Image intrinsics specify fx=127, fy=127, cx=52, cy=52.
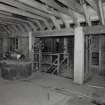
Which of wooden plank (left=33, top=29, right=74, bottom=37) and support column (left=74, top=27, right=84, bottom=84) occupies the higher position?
wooden plank (left=33, top=29, right=74, bottom=37)

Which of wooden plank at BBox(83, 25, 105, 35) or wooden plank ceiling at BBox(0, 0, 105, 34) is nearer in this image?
wooden plank ceiling at BBox(0, 0, 105, 34)

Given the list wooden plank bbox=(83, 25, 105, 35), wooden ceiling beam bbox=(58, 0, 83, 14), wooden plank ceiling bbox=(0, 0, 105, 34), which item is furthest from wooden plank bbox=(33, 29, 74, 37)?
wooden ceiling beam bbox=(58, 0, 83, 14)

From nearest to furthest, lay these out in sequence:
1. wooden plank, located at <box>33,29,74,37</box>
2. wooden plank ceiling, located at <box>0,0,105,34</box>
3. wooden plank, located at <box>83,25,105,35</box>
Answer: wooden plank ceiling, located at <box>0,0,105,34</box> → wooden plank, located at <box>83,25,105,35</box> → wooden plank, located at <box>33,29,74,37</box>

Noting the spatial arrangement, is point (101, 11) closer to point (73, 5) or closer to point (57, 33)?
point (73, 5)

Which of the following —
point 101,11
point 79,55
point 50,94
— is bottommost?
point 50,94

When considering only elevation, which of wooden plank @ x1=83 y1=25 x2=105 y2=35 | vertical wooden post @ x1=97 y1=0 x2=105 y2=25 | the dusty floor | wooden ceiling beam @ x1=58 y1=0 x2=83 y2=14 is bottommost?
the dusty floor

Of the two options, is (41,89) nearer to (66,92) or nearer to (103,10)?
(66,92)


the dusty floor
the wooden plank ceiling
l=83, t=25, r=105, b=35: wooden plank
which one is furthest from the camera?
l=83, t=25, r=105, b=35: wooden plank

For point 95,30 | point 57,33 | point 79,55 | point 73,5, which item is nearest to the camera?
point 73,5

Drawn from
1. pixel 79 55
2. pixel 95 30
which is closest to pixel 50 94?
Answer: pixel 79 55

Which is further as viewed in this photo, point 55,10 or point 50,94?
point 55,10

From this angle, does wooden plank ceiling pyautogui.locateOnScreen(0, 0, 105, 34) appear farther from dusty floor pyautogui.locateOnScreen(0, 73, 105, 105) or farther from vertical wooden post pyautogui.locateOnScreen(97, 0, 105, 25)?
dusty floor pyautogui.locateOnScreen(0, 73, 105, 105)

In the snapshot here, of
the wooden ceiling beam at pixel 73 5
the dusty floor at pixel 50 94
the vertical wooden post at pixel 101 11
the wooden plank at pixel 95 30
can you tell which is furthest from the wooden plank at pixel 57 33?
the dusty floor at pixel 50 94

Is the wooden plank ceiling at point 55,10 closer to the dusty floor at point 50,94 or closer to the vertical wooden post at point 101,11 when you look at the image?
the vertical wooden post at point 101,11
